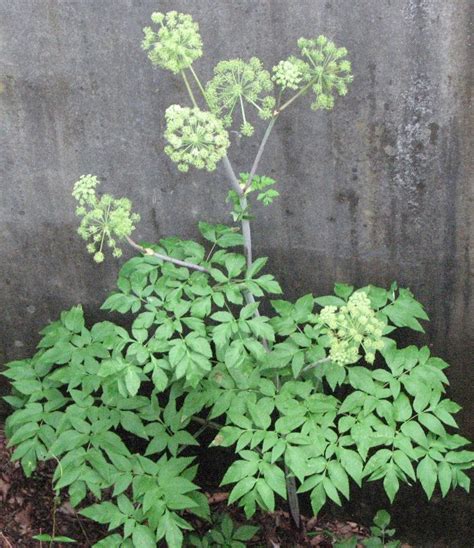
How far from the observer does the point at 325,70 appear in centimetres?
274

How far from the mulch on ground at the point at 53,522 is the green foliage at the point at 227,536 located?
0.18 m

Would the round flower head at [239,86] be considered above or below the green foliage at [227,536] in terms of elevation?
above

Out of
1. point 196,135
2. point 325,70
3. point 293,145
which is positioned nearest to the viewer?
point 196,135

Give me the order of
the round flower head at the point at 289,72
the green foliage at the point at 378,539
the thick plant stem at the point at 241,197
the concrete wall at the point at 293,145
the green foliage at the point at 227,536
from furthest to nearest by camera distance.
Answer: the green foliage at the point at 378,539 → the green foliage at the point at 227,536 → the concrete wall at the point at 293,145 → the thick plant stem at the point at 241,197 → the round flower head at the point at 289,72

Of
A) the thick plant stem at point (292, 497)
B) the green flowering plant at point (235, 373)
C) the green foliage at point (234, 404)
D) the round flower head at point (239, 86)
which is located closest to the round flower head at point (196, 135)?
the green flowering plant at point (235, 373)

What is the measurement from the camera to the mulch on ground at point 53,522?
3.51 m

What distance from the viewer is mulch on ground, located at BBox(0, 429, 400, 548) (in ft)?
11.5

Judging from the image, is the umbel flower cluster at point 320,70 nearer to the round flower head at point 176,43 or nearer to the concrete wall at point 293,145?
the concrete wall at point 293,145

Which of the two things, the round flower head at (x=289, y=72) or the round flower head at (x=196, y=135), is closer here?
the round flower head at (x=196, y=135)

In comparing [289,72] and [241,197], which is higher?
[289,72]

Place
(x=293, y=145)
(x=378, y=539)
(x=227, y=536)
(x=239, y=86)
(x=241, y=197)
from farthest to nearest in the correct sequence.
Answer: (x=378, y=539), (x=227, y=536), (x=293, y=145), (x=241, y=197), (x=239, y=86)

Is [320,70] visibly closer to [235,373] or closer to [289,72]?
[289,72]

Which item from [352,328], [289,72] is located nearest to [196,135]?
[289,72]

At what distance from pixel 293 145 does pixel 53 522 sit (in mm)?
2180
